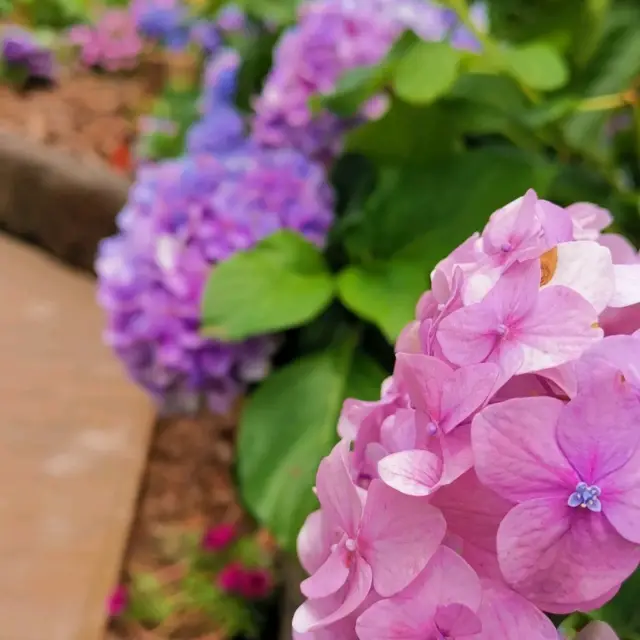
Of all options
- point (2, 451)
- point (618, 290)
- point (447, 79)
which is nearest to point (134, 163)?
point (2, 451)

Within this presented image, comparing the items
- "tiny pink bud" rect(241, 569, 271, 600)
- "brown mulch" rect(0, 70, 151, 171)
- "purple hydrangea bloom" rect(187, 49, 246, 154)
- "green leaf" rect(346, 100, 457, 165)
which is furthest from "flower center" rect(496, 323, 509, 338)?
"brown mulch" rect(0, 70, 151, 171)

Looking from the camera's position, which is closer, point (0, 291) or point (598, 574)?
point (598, 574)

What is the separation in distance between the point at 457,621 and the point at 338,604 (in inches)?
1.7

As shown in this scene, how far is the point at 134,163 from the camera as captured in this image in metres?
1.55

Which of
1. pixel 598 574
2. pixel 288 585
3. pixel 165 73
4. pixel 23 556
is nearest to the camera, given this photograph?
pixel 598 574

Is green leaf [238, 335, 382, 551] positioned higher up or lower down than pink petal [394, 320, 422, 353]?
lower down

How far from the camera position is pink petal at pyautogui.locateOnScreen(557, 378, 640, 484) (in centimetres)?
18

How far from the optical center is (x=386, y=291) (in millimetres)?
556

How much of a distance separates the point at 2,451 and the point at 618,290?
36.8 inches

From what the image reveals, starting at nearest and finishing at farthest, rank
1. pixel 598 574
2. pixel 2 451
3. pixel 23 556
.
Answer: pixel 598 574
pixel 23 556
pixel 2 451

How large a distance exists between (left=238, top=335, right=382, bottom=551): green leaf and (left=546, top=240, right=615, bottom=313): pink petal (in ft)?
1.09

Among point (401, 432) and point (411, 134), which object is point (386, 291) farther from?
point (401, 432)

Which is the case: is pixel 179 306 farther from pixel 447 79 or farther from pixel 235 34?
pixel 235 34

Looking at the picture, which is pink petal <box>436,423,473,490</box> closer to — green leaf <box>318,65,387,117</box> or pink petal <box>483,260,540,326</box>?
pink petal <box>483,260,540,326</box>
